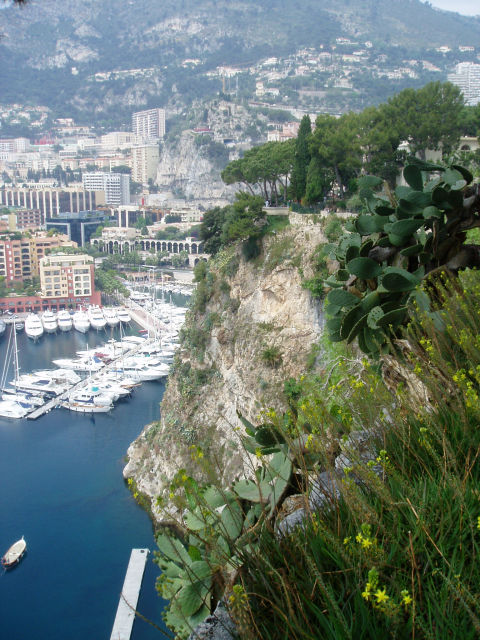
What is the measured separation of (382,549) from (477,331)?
2.88ft

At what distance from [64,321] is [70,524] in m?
15.6

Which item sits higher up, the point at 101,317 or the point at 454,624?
the point at 454,624

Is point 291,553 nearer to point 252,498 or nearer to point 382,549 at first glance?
point 382,549

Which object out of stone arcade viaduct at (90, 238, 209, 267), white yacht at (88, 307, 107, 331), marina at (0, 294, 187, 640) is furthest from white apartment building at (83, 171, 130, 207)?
marina at (0, 294, 187, 640)

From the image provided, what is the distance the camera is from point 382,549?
96 centimetres

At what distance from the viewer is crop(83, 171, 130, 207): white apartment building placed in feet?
186

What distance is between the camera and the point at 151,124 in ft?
247

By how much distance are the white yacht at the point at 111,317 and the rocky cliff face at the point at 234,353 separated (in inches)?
515

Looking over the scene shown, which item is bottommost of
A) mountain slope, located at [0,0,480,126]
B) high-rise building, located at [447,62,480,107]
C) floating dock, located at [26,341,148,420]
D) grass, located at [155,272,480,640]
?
floating dock, located at [26,341,148,420]

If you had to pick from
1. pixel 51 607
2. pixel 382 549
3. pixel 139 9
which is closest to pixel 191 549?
pixel 382 549

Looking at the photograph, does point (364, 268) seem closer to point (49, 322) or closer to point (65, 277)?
point (49, 322)

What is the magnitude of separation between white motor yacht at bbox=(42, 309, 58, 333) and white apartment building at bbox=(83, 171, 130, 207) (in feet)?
106

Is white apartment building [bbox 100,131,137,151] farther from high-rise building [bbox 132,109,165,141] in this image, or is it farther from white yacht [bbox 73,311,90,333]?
white yacht [bbox 73,311,90,333]

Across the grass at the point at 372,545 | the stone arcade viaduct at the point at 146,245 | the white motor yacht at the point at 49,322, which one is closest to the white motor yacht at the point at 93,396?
the white motor yacht at the point at 49,322
